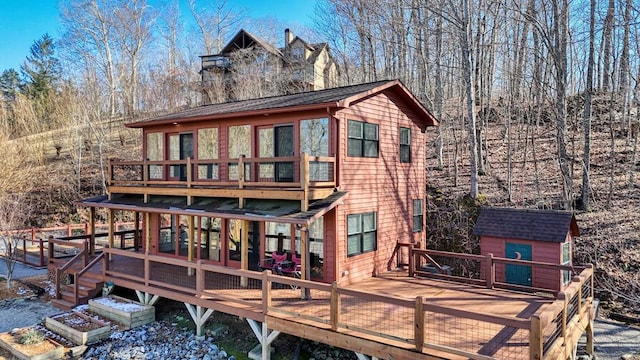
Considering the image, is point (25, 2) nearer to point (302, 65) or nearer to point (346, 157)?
point (302, 65)

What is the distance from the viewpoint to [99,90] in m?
30.2

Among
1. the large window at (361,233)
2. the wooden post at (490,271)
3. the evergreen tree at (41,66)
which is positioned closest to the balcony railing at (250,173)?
the large window at (361,233)

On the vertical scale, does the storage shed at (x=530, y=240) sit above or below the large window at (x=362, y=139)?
below

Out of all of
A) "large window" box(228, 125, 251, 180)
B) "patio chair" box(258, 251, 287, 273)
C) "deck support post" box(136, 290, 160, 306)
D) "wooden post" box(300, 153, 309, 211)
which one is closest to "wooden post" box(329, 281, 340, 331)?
"wooden post" box(300, 153, 309, 211)

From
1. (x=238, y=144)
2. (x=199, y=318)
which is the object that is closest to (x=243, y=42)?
(x=238, y=144)

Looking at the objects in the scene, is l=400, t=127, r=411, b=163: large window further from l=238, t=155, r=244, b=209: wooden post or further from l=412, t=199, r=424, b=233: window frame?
l=238, t=155, r=244, b=209: wooden post

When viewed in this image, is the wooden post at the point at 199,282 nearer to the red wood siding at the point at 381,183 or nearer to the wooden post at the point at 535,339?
the red wood siding at the point at 381,183

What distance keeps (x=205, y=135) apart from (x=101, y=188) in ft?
56.4

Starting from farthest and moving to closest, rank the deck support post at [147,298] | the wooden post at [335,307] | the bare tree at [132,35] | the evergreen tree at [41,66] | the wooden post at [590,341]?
the evergreen tree at [41,66], the bare tree at [132,35], the deck support post at [147,298], the wooden post at [590,341], the wooden post at [335,307]

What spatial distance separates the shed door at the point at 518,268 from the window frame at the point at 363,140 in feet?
14.6

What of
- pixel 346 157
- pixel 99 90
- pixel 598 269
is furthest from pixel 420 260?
pixel 99 90

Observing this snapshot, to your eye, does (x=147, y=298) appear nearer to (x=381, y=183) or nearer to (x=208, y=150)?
(x=208, y=150)

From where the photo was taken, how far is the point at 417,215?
13773 mm

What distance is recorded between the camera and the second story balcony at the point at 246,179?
9.70 metres
